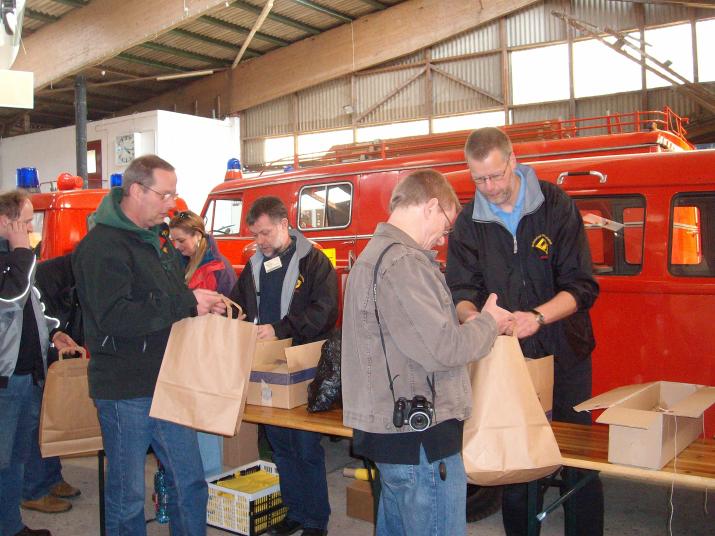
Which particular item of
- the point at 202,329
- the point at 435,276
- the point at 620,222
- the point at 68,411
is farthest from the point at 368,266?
the point at 620,222

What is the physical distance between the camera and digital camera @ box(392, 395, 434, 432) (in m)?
1.99

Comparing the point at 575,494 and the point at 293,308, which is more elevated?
the point at 293,308

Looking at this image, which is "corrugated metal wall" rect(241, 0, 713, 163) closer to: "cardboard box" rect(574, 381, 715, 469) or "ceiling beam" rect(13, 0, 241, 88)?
"ceiling beam" rect(13, 0, 241, 88)

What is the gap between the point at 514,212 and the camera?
2908 mm

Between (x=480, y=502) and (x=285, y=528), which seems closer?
(x=285, y=528)

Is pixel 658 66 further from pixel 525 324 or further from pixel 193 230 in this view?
pixel 525 324

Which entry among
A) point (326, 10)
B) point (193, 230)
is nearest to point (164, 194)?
point (193, 230)

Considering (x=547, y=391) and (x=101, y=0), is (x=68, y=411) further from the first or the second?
(x=101, y=0)

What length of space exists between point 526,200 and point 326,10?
12.8m

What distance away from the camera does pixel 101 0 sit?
37.6 ft

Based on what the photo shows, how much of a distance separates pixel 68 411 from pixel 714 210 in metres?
3.83

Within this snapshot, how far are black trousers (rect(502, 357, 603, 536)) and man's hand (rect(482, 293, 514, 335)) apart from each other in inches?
21.8

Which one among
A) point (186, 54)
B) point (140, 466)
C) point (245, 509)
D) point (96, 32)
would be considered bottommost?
point (245, 509)

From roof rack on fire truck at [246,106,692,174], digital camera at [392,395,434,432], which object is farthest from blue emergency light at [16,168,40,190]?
digital camera at [392,395,434,432]
